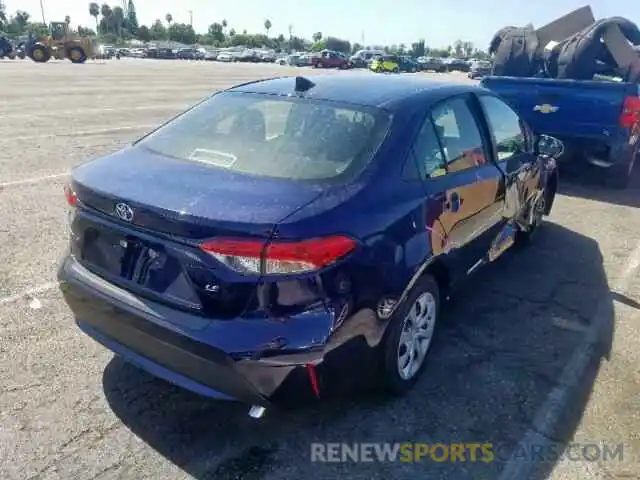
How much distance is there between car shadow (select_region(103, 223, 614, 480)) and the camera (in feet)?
8.57

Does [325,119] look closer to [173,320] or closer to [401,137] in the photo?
[401,137]

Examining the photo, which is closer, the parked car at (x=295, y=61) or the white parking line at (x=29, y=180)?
the white parking line at (x=29, y=180)

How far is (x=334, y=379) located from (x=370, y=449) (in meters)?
0.44

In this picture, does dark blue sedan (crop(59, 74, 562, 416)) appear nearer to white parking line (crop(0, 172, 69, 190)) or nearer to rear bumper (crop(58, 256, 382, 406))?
rear bumper (crop(58, 256, 382, 406))

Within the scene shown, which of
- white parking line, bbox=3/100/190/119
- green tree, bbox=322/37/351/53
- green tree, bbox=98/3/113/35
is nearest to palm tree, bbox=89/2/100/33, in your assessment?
green tree, bbox=98/3/113/35

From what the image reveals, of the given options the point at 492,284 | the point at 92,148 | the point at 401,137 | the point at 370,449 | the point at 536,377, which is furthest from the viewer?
the point at 92,148

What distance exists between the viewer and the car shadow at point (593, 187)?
24.8 ft

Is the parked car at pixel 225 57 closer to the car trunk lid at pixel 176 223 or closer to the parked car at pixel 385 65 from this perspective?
the parked car at pixel 385 65

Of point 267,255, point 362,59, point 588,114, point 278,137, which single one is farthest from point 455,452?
point 362,59

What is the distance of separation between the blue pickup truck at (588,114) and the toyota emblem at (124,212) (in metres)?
6.26

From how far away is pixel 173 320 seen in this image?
7.97ft

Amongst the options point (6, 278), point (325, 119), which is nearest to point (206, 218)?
point (325, 119)

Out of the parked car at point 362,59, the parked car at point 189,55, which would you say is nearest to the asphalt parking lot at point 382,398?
the parked car at point 362,59

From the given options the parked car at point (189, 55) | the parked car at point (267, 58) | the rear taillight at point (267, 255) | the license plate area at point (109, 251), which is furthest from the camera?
the parked car at point (189, 55)
